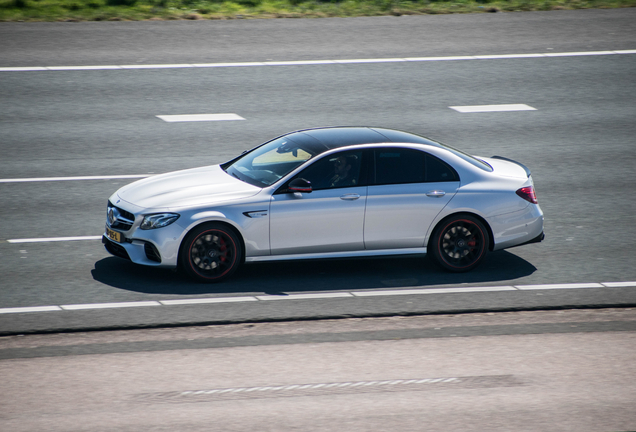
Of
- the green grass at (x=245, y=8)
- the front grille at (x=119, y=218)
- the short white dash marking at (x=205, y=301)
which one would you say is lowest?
the short white dash marking at (x=205, y=301)

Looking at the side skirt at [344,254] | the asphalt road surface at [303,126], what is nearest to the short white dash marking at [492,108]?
the asphalt road surface at [303,126]

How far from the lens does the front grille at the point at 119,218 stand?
9.20 m

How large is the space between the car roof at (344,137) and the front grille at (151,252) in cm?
213

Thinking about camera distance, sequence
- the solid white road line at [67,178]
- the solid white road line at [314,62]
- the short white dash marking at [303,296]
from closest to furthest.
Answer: the short white dash marking at [303,296] → the solid white road line at [67,178] → the solid white road line at [314,62]

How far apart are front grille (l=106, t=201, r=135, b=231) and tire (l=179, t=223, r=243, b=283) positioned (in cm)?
68

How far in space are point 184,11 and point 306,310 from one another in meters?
15.1

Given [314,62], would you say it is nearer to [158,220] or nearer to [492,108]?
[492,108]

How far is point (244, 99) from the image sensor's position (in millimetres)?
16812

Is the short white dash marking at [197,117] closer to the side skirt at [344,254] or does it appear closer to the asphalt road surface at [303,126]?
the asphalt road surface at [303,126]

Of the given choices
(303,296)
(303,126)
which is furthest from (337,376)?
(303,126)

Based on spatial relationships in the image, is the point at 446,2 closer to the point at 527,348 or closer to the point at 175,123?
the point at 175,123

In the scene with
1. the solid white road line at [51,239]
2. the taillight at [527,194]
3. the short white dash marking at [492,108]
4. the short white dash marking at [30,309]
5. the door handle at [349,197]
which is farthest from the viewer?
the short white dash marking at [492,108]

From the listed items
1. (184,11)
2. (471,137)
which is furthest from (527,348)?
(184,11)

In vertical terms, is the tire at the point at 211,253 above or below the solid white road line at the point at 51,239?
above
